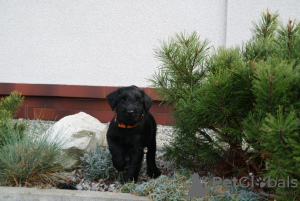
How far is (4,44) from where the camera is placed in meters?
6.68

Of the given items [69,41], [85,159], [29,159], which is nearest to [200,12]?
[69,41]

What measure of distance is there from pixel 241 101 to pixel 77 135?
88.2 inches

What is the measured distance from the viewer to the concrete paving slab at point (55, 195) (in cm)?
267

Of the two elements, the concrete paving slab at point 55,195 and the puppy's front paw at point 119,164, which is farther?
the puppy's front paw at point 119,164

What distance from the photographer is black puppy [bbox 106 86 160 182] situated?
3197 mm

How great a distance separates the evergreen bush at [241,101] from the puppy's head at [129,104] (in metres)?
0.34

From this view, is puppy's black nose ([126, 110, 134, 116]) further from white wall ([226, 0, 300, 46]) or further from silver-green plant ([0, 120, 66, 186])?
white wall ([226, 0, 300, 46])

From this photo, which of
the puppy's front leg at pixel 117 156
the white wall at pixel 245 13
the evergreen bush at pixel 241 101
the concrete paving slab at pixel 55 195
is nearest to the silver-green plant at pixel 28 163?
the concrete paving slab at pixel 55 195

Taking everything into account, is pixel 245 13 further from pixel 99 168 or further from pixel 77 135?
pixel 99 168

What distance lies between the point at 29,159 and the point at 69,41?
3.99 metres

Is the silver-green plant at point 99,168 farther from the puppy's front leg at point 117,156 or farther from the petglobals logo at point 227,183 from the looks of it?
the petglobals logo at point 227,183

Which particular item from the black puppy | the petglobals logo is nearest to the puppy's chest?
the black puppy

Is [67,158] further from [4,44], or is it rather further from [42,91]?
[4,44]

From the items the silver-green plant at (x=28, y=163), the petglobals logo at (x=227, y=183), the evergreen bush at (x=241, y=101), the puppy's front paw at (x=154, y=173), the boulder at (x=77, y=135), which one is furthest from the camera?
the boulder at (x=77, y=135)
